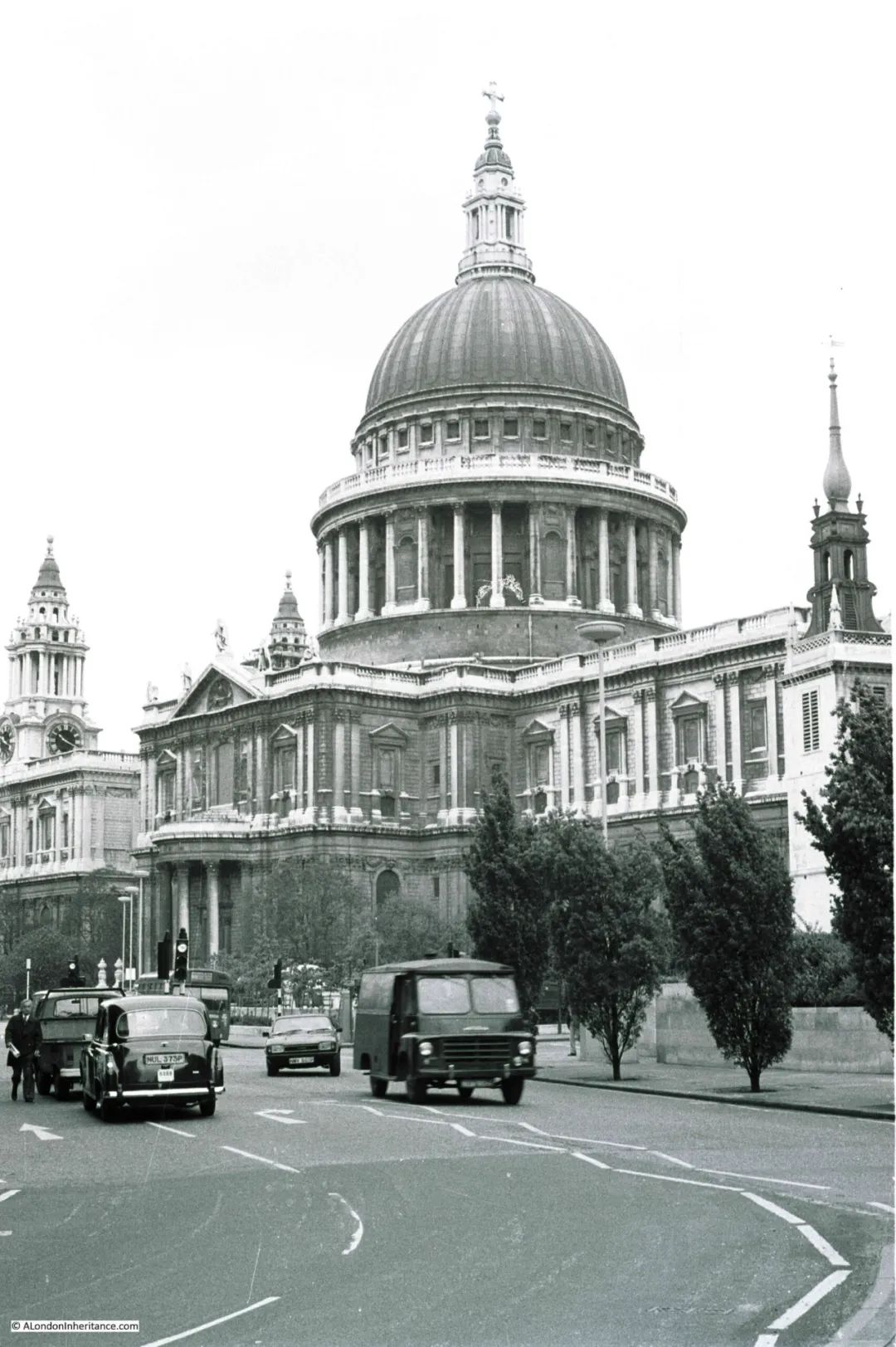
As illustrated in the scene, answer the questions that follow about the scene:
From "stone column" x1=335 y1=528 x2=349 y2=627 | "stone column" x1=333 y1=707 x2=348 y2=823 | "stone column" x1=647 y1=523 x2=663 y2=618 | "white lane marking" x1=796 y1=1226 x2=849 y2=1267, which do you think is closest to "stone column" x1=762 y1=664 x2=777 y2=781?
"stone column" x1=333 y1=707 x2=348 y2=823

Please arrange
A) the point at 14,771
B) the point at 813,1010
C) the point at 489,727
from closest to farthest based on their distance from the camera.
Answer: the point at 813,1010 → the point at 489,727 → the point at 14,771

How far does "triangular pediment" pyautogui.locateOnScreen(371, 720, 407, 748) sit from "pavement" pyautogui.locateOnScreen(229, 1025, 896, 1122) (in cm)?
5210

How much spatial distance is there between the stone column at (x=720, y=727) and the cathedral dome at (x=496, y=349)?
29.7 metres

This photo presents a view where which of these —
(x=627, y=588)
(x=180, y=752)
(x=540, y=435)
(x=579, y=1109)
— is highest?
(x=540, y=435)

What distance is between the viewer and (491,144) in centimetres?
12481

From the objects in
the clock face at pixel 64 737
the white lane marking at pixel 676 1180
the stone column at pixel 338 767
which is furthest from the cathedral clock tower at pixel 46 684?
the white lane marking at pixel 676 1180

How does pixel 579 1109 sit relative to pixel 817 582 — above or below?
below

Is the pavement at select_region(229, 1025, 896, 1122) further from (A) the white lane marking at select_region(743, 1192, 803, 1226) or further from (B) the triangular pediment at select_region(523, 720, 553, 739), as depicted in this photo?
(B) the triangular pediment at select_region(523, 720, 553, 739)

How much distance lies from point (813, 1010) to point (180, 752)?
2920 inches

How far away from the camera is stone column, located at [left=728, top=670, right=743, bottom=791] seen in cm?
9025

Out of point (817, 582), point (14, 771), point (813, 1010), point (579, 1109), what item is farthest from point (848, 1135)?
point (14, 771)

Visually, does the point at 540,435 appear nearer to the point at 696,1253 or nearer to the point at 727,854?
the point at 727,854

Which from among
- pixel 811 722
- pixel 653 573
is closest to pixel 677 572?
pixel 653 573

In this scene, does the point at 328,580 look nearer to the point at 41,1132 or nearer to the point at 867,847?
the point at 867,847
